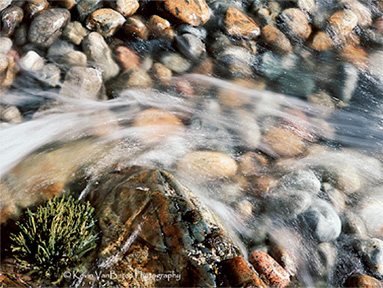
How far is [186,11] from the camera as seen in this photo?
844cm

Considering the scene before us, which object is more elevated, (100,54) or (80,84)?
(100,54)

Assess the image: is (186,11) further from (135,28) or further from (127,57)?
(127,57)

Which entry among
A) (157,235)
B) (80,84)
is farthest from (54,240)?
(80,84)

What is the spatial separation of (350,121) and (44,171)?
620 cm

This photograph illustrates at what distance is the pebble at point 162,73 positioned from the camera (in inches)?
295

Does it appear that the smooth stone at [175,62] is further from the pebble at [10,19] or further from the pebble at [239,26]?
the pebble at [10,19]

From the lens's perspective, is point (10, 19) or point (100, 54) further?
point (100, 54)

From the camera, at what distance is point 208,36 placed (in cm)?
865

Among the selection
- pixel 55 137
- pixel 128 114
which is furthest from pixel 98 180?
pixel 128 114

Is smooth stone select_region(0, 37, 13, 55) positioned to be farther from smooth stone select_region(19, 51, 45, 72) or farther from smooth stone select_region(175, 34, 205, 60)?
smooth stone select_region(175, 34, 205, 60)

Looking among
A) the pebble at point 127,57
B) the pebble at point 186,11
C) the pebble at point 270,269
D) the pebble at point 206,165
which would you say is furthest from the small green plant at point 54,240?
the pebble at point 186,11

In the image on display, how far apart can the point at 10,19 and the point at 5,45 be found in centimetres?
64

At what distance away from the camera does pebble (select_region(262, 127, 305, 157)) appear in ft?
21.4

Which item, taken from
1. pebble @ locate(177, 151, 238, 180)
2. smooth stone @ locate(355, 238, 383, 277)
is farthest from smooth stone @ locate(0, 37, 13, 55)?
smooth stone @ locate(355, 238, 383, 277)
